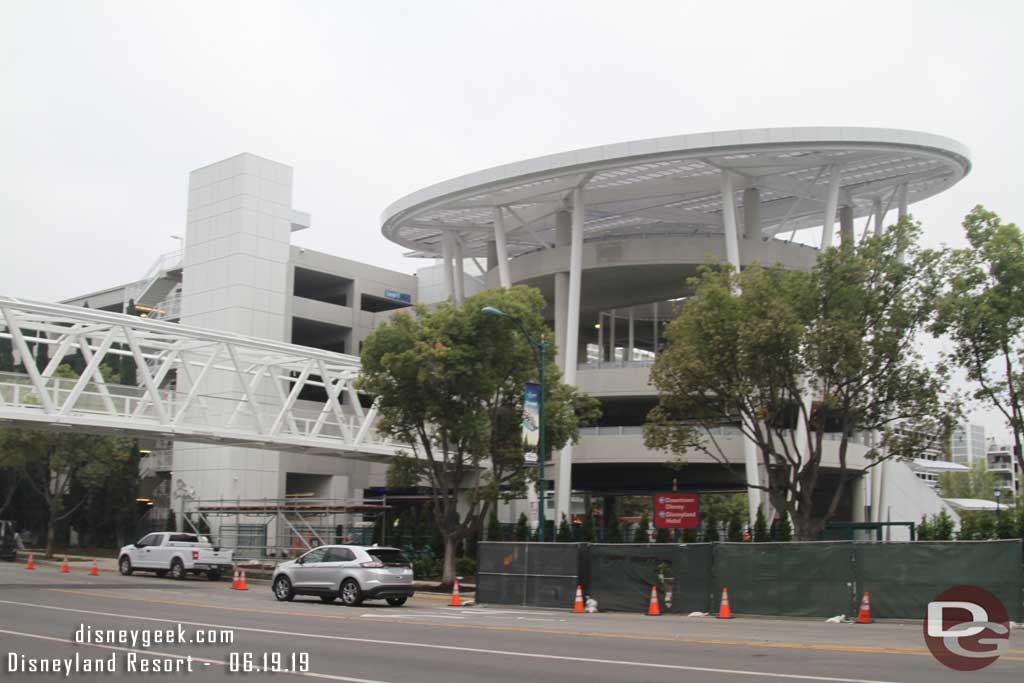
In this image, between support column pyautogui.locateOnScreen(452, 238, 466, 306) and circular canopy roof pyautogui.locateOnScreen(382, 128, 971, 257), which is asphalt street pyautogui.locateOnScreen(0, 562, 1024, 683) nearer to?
circular canopy roof pyautogui.locateOnScreen(382, 128, 971, 257)

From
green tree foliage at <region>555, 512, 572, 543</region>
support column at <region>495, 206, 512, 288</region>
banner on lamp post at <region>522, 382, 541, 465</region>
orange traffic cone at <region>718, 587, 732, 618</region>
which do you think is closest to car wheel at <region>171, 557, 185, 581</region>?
green tree foliage at <region>555, 512, 572, 543</region>

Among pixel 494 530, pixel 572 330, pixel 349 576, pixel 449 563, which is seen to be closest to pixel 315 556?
pixel 349 576

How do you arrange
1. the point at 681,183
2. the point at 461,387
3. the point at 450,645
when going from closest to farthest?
the point at 450,645
the point at 461,387
the point at 681,183

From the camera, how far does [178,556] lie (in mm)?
40812

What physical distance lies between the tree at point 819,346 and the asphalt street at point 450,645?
835 cm

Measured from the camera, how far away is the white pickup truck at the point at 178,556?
40.7 metres

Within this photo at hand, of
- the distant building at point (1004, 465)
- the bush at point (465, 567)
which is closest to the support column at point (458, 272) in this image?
Result: the bush at point (465, 567)

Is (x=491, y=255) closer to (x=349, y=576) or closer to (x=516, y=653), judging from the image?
(x=349, y=576)

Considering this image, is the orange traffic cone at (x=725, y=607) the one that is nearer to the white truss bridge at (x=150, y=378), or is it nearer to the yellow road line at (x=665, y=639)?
the yellow road line at (x=665, y=639)

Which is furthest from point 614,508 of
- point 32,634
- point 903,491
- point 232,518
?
point 32,634

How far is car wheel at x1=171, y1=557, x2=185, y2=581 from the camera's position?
4069cm

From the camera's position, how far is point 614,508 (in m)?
70.1

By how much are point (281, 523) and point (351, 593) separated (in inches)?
1000

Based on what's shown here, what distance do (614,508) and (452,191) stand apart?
29293 mm
